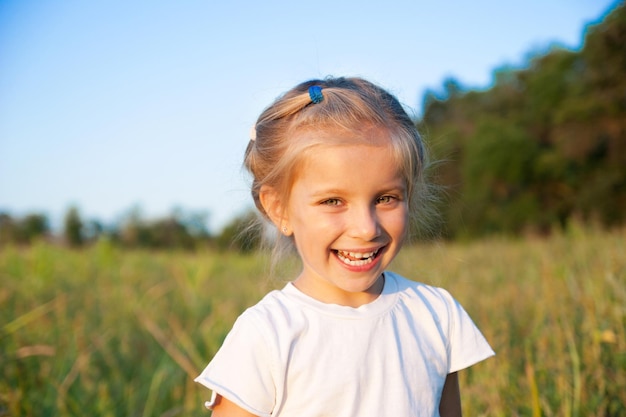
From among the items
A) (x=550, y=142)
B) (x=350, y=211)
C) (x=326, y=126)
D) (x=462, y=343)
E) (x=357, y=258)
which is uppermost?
(x=550, y=142)

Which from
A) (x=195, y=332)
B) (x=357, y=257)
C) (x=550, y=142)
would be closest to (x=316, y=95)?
(x=357, y=257)

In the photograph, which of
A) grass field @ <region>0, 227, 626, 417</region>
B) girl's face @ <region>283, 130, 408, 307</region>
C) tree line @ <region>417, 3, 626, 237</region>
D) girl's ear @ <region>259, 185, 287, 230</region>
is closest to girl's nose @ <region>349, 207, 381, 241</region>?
girl's face @ <region>283, 130, 408, 307</region>

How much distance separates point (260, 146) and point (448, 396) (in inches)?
32.5

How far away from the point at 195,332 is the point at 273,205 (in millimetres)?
2695

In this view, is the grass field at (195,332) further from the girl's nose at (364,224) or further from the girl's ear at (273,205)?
the girl's nose at (364,224)

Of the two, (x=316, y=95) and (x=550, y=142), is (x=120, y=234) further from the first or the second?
(x=550, y=142)

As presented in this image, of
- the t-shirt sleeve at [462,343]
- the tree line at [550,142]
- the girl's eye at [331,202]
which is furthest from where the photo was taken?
the tree line at [550,142]

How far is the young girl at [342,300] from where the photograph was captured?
1387 millimetres

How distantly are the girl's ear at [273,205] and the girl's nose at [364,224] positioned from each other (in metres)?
0.25

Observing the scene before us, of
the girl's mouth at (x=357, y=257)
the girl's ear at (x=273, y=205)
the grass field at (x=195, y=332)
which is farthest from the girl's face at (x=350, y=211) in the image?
the grass field at (x=195, y=332)

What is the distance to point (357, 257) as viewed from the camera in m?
1.47

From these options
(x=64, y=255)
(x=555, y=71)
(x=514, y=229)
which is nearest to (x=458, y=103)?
(x=555, y=71)

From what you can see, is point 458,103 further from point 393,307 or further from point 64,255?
point 393,307

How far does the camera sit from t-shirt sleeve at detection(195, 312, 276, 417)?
135 cm
